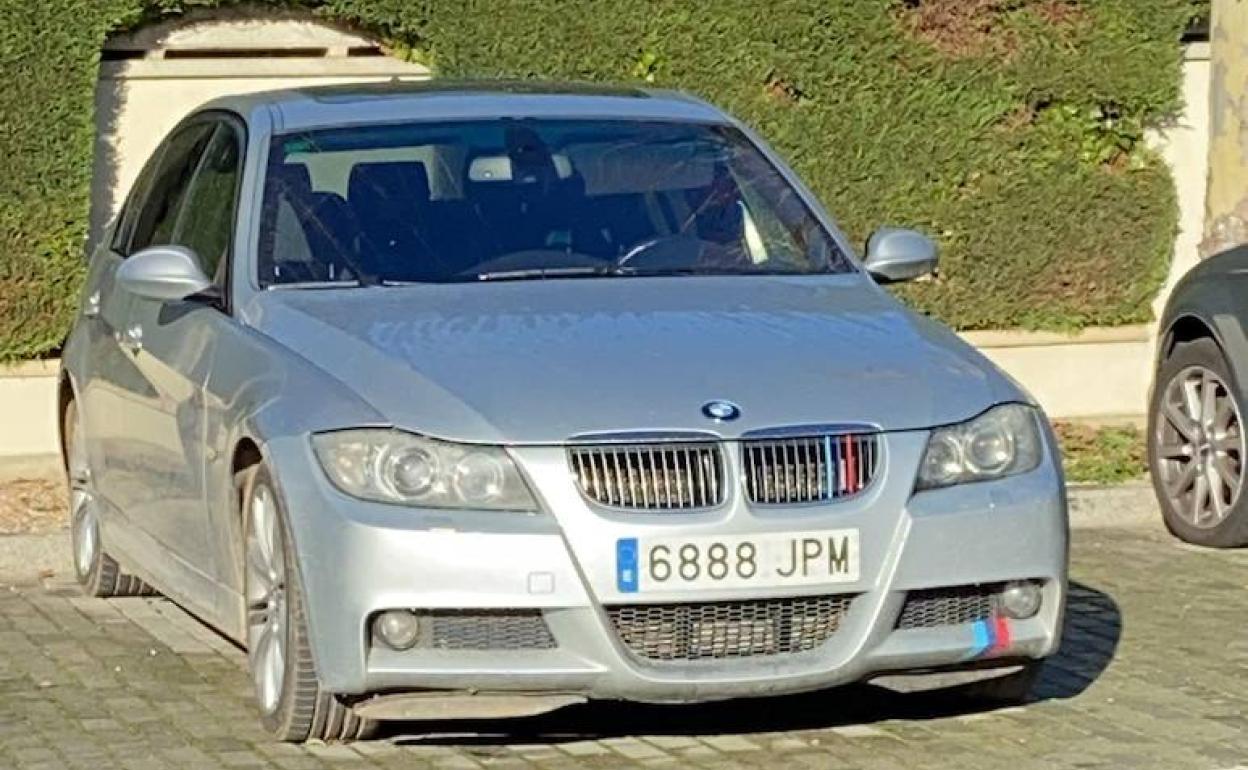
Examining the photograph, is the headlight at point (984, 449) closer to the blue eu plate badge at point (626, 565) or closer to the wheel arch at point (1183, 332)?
the blue eu plate badge at point (626, 565)

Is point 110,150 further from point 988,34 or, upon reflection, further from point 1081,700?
point 1081,700

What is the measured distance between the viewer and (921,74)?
13141mm

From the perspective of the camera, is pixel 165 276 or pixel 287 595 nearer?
pixel 287 595

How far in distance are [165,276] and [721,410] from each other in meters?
1.86

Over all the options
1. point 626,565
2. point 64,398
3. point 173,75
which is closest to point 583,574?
point 626,565

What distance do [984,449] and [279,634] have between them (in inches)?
71.7

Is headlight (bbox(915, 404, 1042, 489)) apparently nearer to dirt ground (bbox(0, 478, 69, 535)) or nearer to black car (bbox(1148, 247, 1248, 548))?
black car (bbox(1148, 247, 1248, 548))

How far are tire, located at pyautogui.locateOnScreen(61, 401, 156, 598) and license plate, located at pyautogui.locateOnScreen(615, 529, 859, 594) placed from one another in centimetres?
326

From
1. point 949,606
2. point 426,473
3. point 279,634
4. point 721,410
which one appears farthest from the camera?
point 279,634

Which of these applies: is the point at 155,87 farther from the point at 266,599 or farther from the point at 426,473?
the point at 426,473

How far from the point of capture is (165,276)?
26.3 ft

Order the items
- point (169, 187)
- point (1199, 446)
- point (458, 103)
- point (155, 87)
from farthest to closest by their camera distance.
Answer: point (155, 87), point (1199, 446), point (169, 187), point (458, 103)

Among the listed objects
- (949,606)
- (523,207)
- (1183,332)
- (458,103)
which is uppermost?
(458,103)

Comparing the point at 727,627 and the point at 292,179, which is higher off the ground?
the point at 292,179
